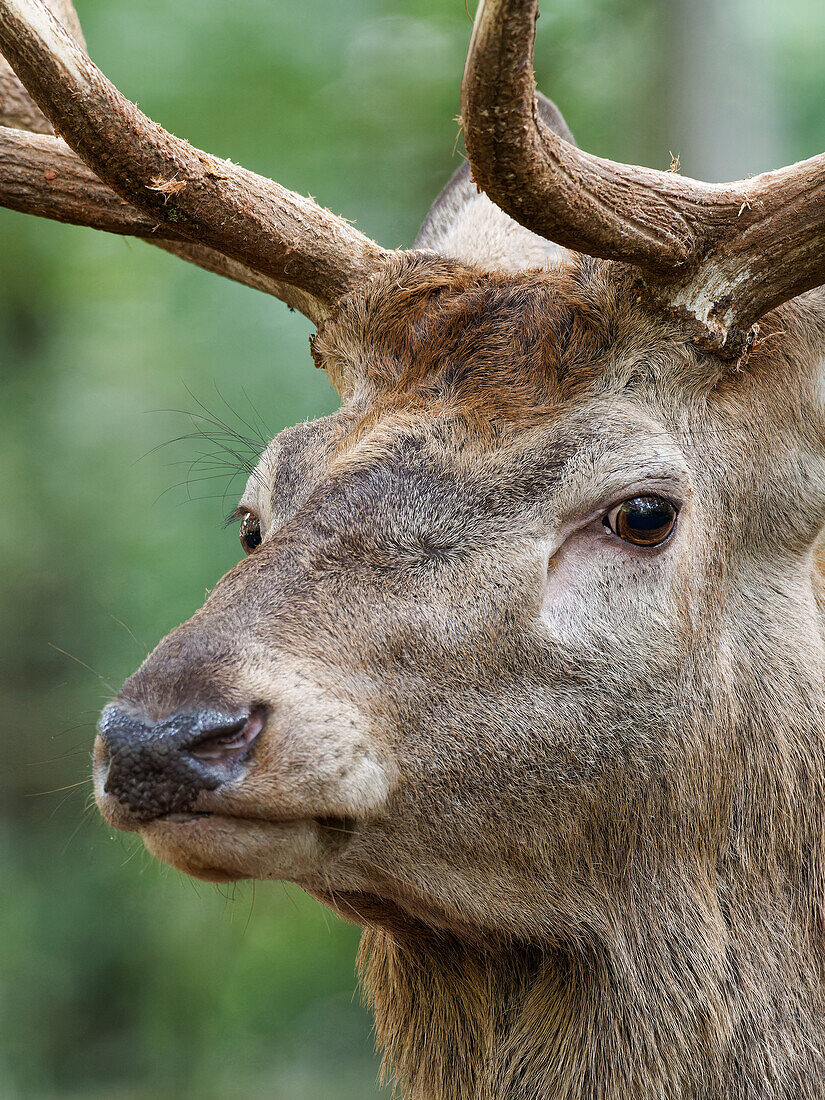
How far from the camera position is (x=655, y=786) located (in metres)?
2.62

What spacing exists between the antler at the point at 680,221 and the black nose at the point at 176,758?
1.21m

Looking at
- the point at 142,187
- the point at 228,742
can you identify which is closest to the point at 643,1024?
the point at 228,742

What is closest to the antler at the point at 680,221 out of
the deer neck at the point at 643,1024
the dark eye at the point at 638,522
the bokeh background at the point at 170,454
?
the dark eye at the point at 638,522

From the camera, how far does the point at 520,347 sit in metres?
2.73

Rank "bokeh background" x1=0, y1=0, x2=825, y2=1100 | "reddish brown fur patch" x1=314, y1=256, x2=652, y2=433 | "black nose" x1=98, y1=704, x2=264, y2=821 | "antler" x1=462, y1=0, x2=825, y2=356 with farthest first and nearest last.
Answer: "bokeh background" x1=0, y1=0, x2=825, y2=1100 < "reddish brown fur patch" x1=314, y1=256, x2=652, y2=433 < "antler" x1=462, y1=0, x2=825, y2=356 < "black nose" x1=98, y1=704, x2=264, y2=821

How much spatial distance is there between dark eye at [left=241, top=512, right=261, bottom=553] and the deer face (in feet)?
0.88

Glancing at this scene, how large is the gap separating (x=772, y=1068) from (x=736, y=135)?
5.67 meters

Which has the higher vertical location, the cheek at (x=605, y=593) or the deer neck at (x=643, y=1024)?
the cheek at (x=605, y=593)

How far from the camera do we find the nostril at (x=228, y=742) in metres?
2.15

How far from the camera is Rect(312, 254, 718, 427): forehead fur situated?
268 centimetres

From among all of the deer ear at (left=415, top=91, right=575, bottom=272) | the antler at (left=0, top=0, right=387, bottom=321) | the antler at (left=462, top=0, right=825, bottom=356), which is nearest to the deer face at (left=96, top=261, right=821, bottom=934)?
the antler at (left=462, top=0, right=825, bottom=356)

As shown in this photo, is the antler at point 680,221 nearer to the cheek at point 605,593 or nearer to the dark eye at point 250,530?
the cheek at point 605,593

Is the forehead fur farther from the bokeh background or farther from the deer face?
the bokeh background

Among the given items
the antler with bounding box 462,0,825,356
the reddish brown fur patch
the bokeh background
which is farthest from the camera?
the bokeh background
